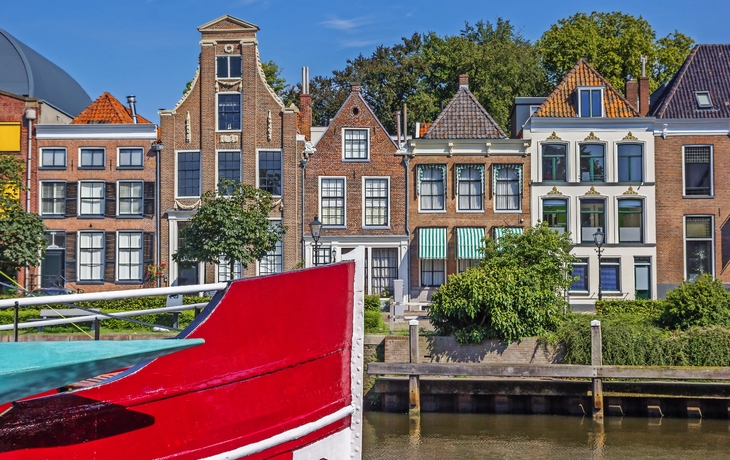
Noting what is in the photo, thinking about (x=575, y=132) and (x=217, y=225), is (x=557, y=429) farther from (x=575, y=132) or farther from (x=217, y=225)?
(x=575, y=132)

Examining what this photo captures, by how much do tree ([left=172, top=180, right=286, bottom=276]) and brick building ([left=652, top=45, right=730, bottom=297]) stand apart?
16.3m

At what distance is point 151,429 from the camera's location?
26.1ft

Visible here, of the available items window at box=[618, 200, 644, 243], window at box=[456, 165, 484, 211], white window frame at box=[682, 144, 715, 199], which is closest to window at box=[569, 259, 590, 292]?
window at box=[618, 200, 644, 243]

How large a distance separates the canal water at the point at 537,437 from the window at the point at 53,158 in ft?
66.8

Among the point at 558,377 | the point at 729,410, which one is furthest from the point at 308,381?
the point at 729,410

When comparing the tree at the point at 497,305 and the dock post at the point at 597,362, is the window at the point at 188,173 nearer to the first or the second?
the tree at the point at 497,305

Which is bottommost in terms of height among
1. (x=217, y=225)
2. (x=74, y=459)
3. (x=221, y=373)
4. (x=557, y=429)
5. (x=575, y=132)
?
(x=557, y=429)

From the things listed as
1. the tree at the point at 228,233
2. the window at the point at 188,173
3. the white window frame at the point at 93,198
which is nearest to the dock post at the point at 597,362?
the tree at the point at 228,233

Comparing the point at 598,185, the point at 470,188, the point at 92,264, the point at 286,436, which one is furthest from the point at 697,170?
the point at 286,436

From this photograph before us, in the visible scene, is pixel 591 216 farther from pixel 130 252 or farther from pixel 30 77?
pixel 30 77

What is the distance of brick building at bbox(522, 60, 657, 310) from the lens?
34594mm

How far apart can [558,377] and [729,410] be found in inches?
162

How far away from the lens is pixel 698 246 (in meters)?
34.9

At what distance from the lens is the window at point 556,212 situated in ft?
115
